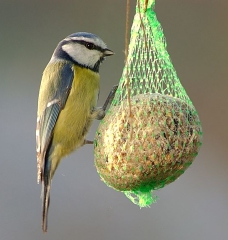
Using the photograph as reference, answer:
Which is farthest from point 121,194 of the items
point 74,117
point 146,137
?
point 146,137

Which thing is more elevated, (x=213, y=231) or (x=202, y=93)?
(x=202, y=93)

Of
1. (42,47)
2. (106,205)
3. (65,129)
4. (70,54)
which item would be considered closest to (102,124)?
(65,129)

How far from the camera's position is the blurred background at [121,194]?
3867mm

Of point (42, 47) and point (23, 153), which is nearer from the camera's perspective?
point (23, 153)

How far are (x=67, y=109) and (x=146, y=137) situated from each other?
544 mm

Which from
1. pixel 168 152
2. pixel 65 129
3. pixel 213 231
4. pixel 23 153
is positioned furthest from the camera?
pixel 23 153

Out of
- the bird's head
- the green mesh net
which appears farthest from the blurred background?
the green mesh net

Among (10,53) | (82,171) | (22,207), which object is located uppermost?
(10,53)

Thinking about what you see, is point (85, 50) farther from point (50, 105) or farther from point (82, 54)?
point (50, 105)

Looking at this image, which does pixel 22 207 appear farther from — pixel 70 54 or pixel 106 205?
pixel 70 54

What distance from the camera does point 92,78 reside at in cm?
256

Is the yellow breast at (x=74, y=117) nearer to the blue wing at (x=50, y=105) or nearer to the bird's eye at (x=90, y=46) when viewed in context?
the blue wing at (x=50, y=105)

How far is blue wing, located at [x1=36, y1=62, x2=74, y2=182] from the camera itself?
8.16 feet

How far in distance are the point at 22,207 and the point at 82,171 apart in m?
0.48
